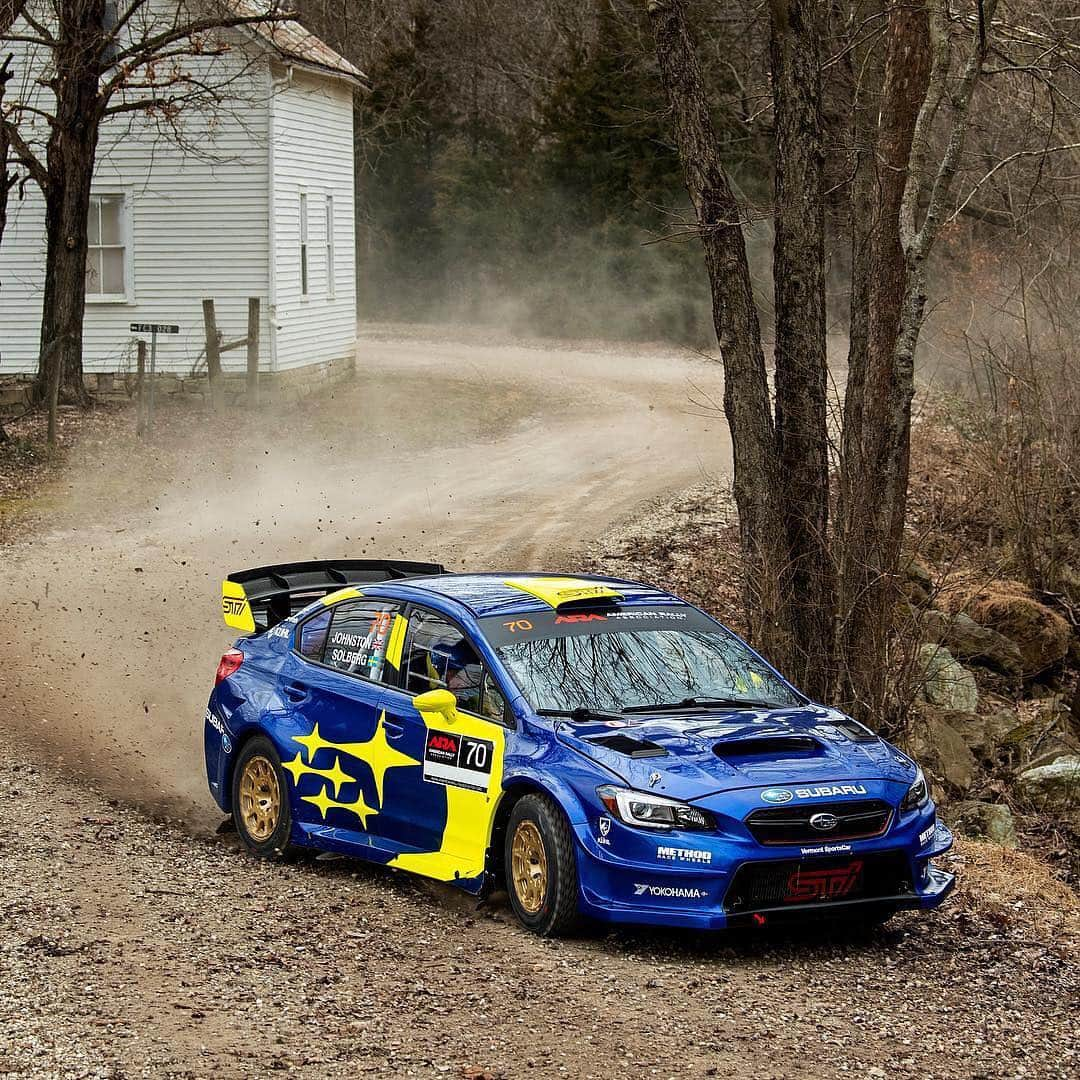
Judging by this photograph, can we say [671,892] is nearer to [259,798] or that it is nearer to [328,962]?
[328,962]

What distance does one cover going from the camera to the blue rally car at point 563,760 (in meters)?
6.78

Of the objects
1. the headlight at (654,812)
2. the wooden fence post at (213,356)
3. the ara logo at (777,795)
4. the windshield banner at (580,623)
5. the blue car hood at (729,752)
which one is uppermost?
the wooden fence post at (213,356)

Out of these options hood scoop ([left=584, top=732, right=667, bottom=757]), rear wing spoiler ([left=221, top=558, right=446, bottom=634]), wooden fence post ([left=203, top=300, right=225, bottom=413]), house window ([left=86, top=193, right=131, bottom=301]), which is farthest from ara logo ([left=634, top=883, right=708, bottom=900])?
house window ([left=86, top=193, right=131, bottom=301])

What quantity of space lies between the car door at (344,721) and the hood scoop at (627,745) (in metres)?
1.22

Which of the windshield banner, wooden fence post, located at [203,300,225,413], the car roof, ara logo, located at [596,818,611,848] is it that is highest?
wooden fence post, located at [203,300,225,413]

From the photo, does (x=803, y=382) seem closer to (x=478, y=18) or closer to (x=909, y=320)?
(x=909, y=320)

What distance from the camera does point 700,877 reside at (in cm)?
669

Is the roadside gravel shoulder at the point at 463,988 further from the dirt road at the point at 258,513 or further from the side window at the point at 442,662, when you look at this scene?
the dirt road at the point at 258,513

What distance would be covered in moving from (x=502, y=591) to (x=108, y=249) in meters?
23.2

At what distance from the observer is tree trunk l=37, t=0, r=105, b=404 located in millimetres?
24188

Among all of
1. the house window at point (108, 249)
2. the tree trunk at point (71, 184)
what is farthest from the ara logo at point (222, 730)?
the house window at point (108, 249)

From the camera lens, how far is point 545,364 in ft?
130

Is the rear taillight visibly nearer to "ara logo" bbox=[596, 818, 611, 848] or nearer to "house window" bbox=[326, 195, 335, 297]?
"ara logo" bbox=[596, 818, 611, 848]

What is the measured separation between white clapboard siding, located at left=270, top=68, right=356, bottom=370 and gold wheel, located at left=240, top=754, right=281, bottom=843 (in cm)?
2111
